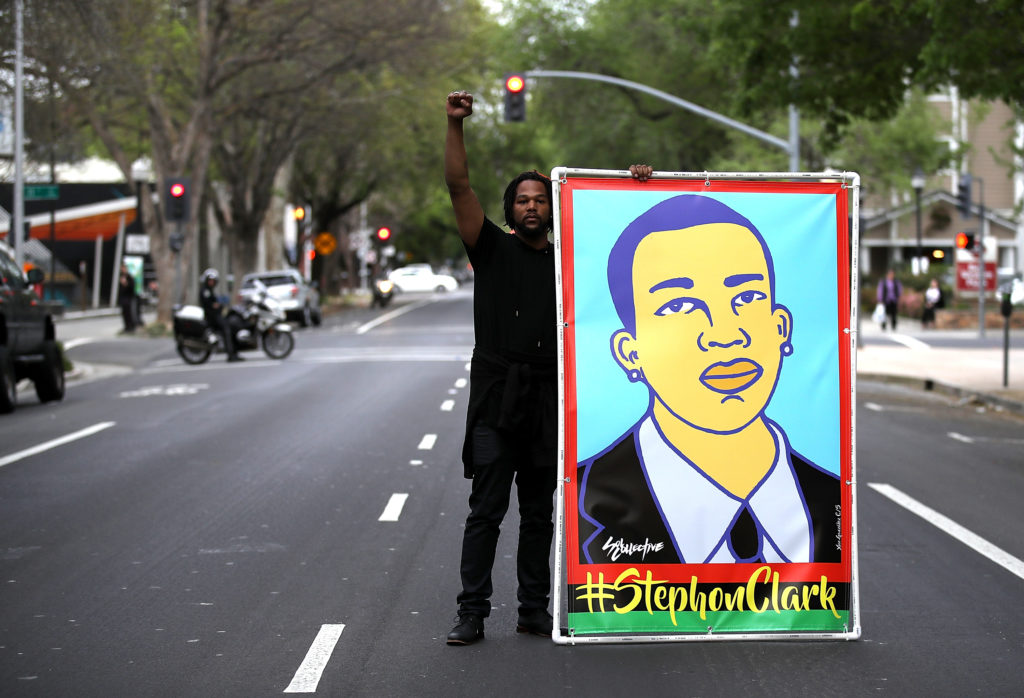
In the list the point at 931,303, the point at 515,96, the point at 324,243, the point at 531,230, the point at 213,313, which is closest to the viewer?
the point at 531,230

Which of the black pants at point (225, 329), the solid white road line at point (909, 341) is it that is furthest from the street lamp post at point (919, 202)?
the black pants at point (225, 329)

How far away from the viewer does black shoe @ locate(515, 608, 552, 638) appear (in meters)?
6.14

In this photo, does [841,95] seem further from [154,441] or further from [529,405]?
[529,405]

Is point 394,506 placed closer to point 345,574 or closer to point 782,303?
point 345,574

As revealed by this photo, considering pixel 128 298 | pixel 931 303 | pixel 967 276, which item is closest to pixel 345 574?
pixel 967 276

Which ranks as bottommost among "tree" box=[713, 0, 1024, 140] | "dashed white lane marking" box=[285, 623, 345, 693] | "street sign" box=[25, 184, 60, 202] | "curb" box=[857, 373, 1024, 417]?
"curb" box=[857, 373, 1024, 417]

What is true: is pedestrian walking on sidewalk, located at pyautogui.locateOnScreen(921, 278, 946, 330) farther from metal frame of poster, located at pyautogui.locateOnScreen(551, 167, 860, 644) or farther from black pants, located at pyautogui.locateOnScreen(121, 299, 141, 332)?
metal frame of poster, located at pyautogui.locateOnScreen(551, 167, 860, 644)

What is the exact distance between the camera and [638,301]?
586 centimetres

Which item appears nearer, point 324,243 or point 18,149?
point 18,149

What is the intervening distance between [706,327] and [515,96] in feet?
75.5

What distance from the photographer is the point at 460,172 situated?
570cm

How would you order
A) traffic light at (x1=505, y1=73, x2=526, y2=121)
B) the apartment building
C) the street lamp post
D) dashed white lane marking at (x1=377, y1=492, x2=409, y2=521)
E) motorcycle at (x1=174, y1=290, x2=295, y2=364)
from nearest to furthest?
dashed white lane marking at (x1=377, y1=492, x2=409, y2=521) → motorcycle at (x1=174, y1=290, x2=295, y2=364) → traffic light at (x1=505, y1=73, x2=526, y2=121) → the street lamp post → the apartment building

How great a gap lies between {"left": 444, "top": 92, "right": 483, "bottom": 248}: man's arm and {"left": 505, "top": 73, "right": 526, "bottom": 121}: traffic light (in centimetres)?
2283

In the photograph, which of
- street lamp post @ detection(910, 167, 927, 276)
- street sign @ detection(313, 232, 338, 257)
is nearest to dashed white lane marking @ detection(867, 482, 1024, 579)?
street lamp post @ detection(910, 167, 927, 276)
